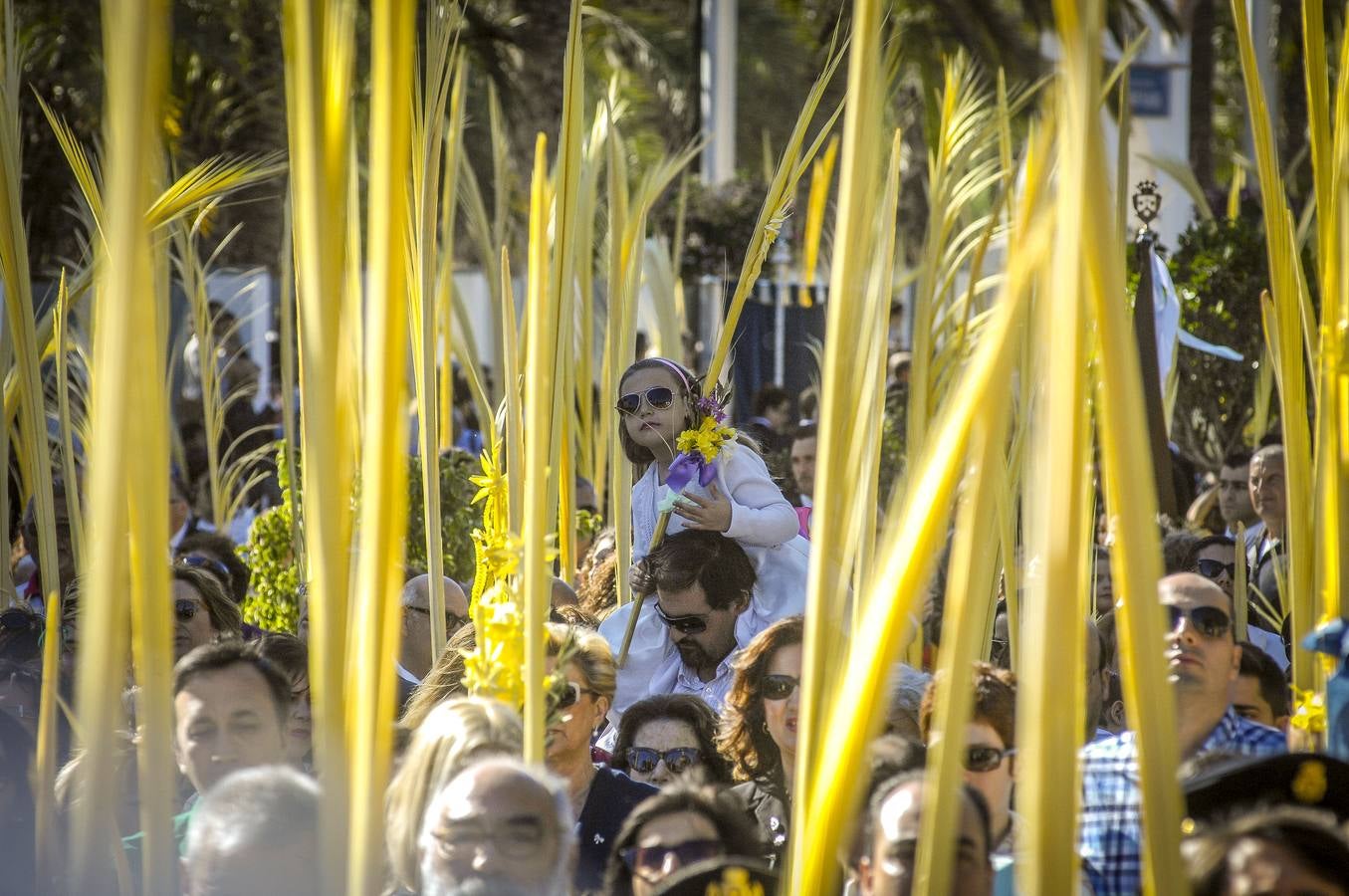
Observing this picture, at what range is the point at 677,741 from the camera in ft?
9.09

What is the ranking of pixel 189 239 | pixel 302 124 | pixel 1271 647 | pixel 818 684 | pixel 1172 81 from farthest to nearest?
1. pixel 1172 81
2. pixel 189 239
3. pixel 1271 647
4. pixel 818 684
5. pixel 302 124

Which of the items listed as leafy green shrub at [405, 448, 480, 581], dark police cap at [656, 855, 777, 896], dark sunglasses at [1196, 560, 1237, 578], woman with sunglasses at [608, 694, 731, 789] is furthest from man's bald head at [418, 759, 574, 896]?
leafy green shrub at [405, 448, 480, 581]

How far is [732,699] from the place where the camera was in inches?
108

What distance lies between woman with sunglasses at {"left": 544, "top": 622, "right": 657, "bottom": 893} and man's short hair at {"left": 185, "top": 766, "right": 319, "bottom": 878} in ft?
2.08

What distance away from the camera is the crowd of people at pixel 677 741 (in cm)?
173

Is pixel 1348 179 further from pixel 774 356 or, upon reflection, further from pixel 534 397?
pixel 774 356

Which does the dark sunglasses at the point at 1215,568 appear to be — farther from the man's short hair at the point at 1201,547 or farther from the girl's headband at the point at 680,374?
the girl's headband at the point at 680,374

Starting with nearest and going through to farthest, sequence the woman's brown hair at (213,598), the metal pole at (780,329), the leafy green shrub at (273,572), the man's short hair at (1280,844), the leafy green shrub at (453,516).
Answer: the man's short hair at (1280,844)
the woman's brown hair at (213,598)
the leafy green shrub at (273,572)
the leafy green shrub at (453,516)
the metal pole at (780,329)

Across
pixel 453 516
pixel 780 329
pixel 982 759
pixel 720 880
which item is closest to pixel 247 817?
pixel 720 880

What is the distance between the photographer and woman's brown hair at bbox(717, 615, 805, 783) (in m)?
2.68

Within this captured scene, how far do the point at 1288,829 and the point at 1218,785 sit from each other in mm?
302

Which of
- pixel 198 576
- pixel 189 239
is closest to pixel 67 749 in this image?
pixel 198 576

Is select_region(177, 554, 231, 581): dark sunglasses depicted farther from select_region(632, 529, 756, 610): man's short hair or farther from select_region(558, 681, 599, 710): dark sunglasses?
select_region(558, 681, 599, 710): dark sunglasses

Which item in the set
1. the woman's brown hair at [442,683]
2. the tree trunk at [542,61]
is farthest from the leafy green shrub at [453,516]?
the tree trunk at [542,61]
